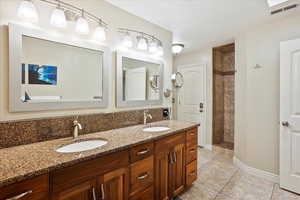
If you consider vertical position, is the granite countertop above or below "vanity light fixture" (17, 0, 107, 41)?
below

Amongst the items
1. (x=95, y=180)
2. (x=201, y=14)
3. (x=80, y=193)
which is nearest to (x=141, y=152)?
(x=95, y=180)

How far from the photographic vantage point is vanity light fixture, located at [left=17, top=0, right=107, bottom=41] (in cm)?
124

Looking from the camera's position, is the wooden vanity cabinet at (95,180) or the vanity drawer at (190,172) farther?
the vanity drawer at (190,172)

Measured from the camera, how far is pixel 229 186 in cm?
217

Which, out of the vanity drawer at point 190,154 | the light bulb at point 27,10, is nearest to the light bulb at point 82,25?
the light bulb at point 27,10

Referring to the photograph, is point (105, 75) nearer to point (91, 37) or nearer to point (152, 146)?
point (91, 37)

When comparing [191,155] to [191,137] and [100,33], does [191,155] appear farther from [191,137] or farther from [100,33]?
[100,33]

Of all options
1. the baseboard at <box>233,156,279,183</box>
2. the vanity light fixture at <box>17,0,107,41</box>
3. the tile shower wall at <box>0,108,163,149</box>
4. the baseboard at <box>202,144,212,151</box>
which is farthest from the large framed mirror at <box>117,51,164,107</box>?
the baseboard at <box>202,144,212,151</box>

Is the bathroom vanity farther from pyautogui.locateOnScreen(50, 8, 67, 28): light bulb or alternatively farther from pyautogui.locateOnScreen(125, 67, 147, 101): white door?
pyautogui.locateOnScreen(50, 8, 67, 28): light bulb

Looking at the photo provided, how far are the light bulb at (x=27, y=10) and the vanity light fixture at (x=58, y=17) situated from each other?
0.13m

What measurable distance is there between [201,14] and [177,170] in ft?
6.35

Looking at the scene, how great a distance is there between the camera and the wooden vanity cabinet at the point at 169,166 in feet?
5.25

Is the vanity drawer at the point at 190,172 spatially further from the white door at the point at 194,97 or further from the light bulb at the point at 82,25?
the light bulb at the point at 82,25

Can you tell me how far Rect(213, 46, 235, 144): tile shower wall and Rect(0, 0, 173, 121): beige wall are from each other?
1.56 m
